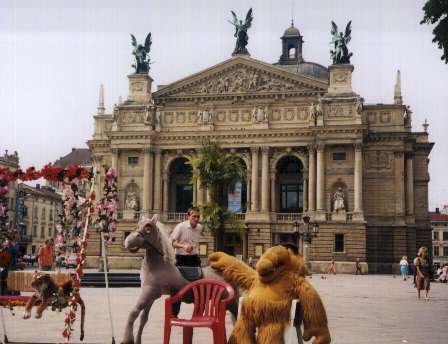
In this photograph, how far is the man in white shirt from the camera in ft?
38.9

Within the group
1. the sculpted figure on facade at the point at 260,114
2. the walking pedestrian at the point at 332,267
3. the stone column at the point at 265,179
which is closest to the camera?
the walking pedestrian at the point at 332,267

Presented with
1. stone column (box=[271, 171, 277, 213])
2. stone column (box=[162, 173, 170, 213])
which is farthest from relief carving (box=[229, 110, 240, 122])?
stone column (box=[162, 173, 170, 213])

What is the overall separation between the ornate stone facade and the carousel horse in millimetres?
47387

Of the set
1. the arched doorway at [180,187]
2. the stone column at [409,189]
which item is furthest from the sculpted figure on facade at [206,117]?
the stone column at [409,189]

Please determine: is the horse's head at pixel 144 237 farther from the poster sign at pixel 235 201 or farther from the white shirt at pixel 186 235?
the poster sign at pixel 235 201

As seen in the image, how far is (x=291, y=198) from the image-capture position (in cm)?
6166

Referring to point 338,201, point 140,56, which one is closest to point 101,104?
point 140,56

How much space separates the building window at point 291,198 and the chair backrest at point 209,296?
5226 centimetres

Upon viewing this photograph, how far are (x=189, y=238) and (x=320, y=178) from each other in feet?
154

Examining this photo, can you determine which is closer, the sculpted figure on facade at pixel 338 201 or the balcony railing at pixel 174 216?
the sculpted figure on facade at pixel 338 201

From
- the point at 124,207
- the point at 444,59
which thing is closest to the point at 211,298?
the point at 444,59

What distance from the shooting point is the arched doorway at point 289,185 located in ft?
201

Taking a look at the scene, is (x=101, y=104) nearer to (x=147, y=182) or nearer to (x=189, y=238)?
(x=147, y=182)

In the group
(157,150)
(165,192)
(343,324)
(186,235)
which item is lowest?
(343,324)
